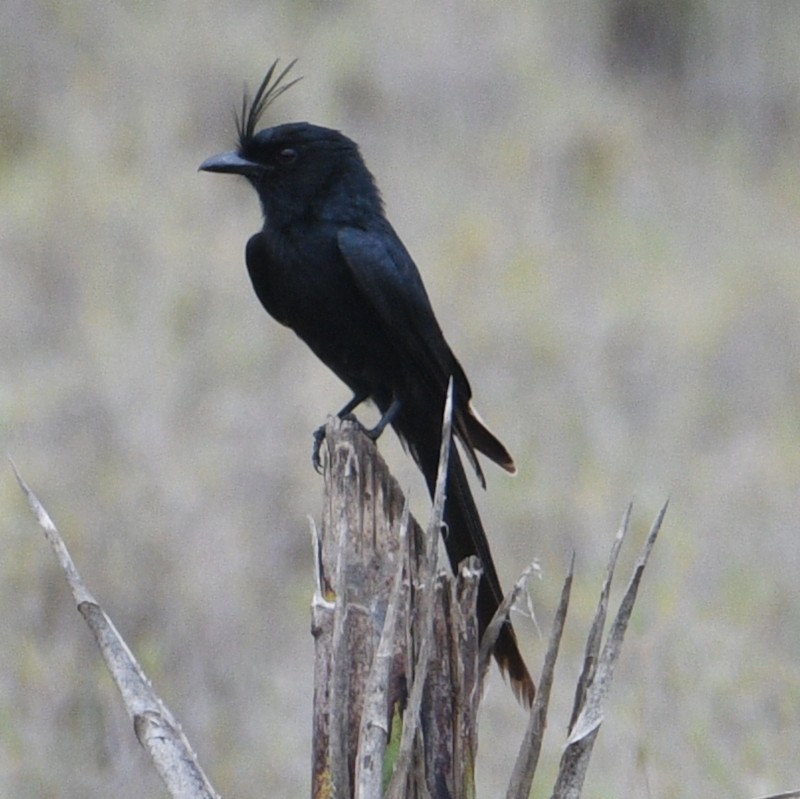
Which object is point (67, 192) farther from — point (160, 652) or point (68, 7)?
point (160, 652)

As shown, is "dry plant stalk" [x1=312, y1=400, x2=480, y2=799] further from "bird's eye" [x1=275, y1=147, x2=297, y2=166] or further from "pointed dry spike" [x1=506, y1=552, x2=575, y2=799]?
"bird's eye" [x1=275, y1=147, x2=297, y2=166]

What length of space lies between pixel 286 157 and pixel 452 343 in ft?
15.5

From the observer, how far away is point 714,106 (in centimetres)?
1473

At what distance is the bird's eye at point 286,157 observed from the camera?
5.18 m

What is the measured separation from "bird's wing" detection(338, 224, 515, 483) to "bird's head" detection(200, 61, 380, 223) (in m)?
0.17

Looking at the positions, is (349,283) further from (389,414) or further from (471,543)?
(471,543)

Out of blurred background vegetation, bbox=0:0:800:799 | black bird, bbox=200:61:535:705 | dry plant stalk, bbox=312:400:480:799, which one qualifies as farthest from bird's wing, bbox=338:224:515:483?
dry plant stalk, bbox=312:400:480:799

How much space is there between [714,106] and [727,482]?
6.97 metres

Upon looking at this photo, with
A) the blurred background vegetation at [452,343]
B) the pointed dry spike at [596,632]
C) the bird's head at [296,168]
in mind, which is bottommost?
the blurred background vegetation at [452,343]

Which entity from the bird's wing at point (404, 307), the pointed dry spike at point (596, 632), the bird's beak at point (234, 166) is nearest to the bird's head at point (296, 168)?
the bird's beak at point (234, 166)

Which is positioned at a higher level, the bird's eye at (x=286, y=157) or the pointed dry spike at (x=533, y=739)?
the bird's eye at (x=286, y=157)

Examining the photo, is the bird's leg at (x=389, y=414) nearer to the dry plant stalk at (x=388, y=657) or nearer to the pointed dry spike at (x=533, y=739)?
the dry plant stalk at (x=388, y=657)

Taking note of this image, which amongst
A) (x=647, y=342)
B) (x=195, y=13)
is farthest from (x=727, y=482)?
(x=195, y=13)

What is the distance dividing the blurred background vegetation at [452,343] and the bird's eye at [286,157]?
1875mm
